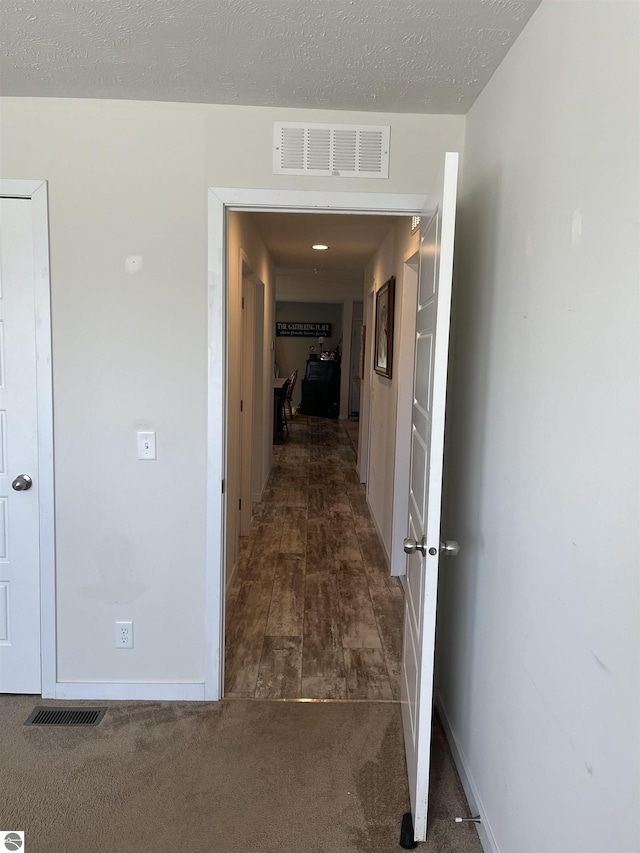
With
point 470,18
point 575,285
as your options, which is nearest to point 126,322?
point 470,18

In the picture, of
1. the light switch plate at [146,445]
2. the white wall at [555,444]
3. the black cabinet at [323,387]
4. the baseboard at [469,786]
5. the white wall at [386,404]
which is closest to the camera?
the white wall at [555,444]

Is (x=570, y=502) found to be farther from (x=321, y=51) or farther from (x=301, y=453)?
(x=301, y=453)

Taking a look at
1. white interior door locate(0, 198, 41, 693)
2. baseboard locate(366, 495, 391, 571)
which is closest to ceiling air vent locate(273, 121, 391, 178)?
A: white interior door locate(0, 198, 41, 693)

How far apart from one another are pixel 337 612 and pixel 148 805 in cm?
164

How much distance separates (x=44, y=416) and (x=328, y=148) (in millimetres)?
1522

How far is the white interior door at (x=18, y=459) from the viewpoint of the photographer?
226 cm

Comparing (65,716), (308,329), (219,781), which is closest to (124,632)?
(65,716)

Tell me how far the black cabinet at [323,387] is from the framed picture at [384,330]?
6.33 m

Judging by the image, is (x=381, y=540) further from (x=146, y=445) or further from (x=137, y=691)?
(x=146, y=445)

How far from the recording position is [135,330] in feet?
7.50

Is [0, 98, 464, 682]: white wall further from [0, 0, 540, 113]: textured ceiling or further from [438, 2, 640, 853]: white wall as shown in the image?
[438, 2, 640, 853]: white wall

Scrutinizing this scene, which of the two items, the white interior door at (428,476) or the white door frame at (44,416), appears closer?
the white interior door at (428,476)

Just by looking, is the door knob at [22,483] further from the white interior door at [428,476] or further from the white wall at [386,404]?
the white wall at [386,404]

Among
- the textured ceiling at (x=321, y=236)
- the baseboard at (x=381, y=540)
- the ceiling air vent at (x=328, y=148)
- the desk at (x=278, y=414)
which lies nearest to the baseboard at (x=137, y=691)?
the baseboard at (x=381, y=540)
